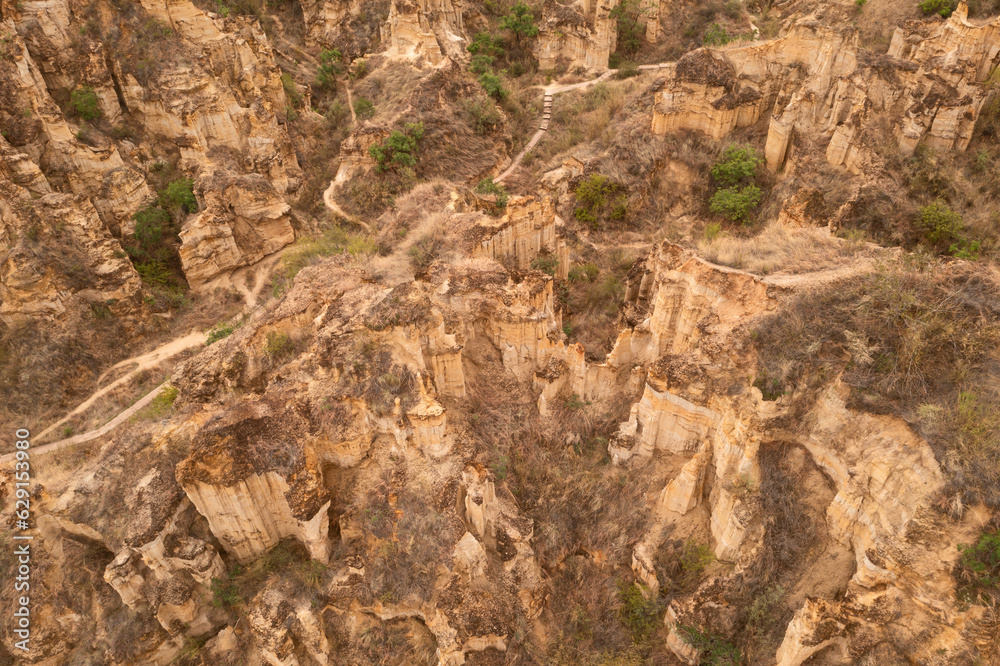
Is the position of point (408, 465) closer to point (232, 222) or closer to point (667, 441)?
point (667, 441)

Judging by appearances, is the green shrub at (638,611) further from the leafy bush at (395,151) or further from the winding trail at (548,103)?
the leafy bush at (395,151)

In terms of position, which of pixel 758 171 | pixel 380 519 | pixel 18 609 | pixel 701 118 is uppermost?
pixel 701 118

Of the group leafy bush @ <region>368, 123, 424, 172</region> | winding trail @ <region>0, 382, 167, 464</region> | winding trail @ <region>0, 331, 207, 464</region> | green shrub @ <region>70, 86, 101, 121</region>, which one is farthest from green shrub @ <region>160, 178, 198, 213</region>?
winding trail @ <region>0, 382, 167, 464</region>

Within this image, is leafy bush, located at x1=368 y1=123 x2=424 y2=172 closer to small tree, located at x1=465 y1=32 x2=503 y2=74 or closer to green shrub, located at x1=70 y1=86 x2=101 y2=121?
small tree, located at x1=465 y1=32 x2=503 y2=74

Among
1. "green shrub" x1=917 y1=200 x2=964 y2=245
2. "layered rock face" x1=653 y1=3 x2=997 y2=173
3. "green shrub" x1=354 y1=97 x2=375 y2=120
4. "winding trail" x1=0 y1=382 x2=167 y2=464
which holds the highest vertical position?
"layered rock face" x1=653 y1=3 x2=997 y2=173

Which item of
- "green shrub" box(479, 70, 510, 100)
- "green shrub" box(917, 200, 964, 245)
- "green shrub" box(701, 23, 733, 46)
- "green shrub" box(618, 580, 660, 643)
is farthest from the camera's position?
"green shrub" box(479, 70, 510, 100)

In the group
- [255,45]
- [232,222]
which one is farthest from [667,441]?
[255,45]

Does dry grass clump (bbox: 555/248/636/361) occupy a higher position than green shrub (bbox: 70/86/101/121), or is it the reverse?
green shrub (bbox: 70/86/101/121)
